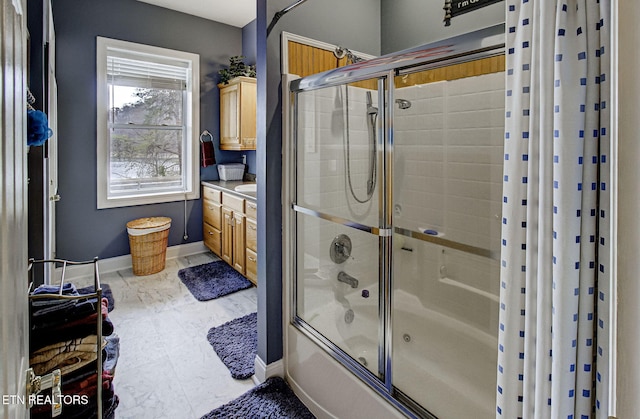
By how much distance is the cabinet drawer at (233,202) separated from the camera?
350 centimetres

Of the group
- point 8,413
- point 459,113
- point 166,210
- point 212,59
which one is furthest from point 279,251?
point 212,59

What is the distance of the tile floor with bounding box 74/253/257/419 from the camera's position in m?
1.93

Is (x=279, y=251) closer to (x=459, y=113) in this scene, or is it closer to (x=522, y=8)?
(x=459, y=113)

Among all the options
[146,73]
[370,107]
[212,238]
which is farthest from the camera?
[212,238]

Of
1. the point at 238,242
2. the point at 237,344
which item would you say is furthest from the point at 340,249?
the point at 238,242

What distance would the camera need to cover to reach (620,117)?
419mm

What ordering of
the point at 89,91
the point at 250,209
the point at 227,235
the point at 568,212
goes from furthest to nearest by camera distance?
1. the point at 227,235
2. the point at 89,91
3. the point at 250,209
4. the point at 568,212

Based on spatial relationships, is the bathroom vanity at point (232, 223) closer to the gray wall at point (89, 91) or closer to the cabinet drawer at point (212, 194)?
the cabinet drawer at point (212, 194)

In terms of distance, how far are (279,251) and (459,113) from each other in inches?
52.2

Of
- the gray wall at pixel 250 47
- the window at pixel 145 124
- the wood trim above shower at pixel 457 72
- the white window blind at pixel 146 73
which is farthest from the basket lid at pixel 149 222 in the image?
the wood trim above shower at pixel 457 72

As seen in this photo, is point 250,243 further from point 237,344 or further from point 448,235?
point 448,235

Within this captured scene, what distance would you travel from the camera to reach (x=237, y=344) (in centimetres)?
247

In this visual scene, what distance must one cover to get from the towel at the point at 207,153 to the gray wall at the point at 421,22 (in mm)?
2384

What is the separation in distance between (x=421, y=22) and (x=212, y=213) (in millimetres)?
2972
